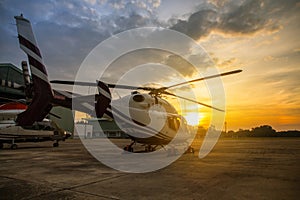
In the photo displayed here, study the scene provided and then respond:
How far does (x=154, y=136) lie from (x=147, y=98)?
2.46 metres

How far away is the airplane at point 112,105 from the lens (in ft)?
21.7

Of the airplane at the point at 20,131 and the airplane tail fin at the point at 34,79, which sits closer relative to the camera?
the airplane tail fin at the point at 34,79

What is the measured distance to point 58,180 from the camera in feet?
19.5

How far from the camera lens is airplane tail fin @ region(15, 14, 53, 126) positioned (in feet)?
21.1

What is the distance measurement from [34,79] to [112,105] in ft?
17.2

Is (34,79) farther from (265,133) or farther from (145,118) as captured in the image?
(265,133)

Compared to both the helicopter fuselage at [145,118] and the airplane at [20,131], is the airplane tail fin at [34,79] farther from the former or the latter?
the airplane at [20,131]

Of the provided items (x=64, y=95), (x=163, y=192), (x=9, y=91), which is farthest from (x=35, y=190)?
(x=9, y=91)

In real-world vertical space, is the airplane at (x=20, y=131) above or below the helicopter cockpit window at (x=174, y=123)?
below

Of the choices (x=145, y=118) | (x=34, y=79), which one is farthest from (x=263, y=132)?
(x=34, y=79)

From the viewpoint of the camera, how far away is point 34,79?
673 cm

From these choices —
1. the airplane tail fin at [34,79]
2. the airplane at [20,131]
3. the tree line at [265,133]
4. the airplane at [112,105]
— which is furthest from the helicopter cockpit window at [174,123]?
the tree line at [265,133]

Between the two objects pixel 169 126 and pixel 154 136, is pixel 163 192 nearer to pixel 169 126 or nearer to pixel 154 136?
pixel 154 136

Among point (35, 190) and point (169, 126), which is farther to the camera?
point (169, 126)
